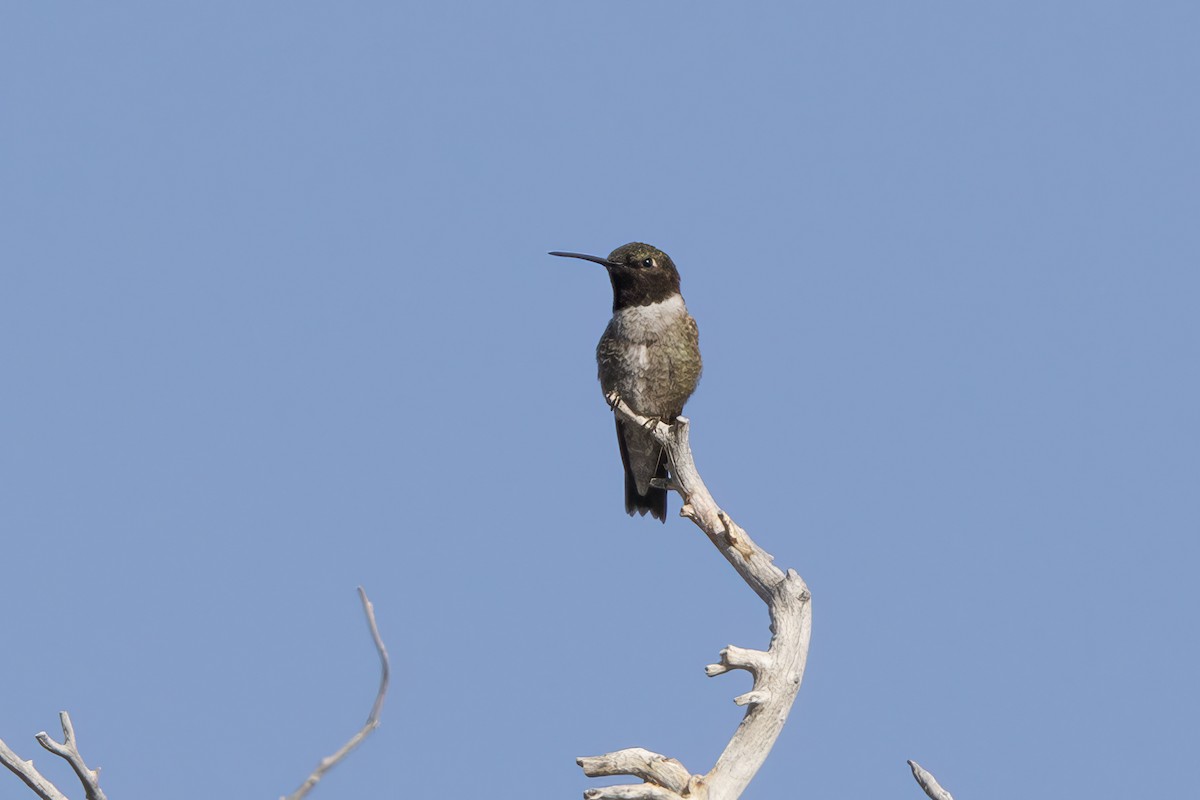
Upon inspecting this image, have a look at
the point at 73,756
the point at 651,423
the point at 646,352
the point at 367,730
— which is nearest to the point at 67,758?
the point at 73,756

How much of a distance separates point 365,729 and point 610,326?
6495mm

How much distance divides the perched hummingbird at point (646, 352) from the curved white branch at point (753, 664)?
164 centimetres

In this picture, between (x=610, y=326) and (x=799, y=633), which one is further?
(x=610, y=326)

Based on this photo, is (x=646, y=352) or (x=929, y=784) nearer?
(x=929, y=784)

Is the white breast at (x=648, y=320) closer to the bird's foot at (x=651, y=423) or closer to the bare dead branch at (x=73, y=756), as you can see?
the bird's foot at (x=651, y=423)

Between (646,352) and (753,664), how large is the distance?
115 inches

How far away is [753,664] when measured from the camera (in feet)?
22.3

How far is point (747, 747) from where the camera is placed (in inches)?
265

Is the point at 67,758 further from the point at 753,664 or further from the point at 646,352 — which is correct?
the point at 646,352

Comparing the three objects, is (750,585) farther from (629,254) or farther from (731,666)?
(629,254)

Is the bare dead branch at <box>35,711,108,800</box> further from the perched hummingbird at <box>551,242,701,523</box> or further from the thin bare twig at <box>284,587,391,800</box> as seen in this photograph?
the perched hummingbird at <box>551,242,701,523</box>

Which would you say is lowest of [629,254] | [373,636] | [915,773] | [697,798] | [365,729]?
[697,798]

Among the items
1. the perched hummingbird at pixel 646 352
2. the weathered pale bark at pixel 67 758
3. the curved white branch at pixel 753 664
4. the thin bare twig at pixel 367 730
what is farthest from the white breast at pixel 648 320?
the thin bare twig at pixel 367 730

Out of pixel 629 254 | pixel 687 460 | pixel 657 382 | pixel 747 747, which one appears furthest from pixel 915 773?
pixel 629 254
